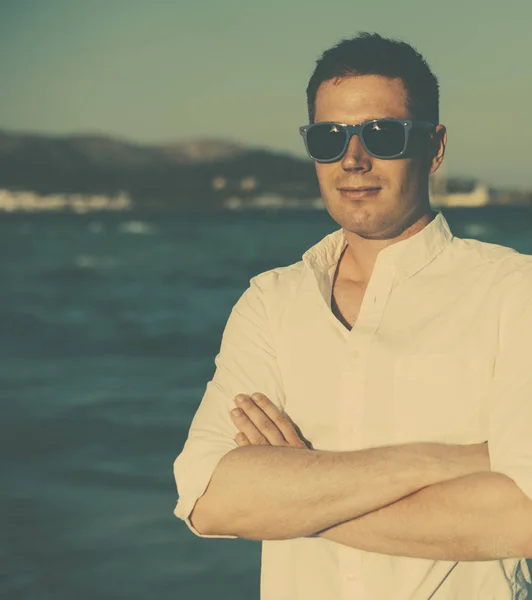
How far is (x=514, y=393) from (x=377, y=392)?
36cm

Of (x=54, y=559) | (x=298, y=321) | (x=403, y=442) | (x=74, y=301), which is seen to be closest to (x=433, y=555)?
(x=403, y=442)

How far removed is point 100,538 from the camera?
304 inches

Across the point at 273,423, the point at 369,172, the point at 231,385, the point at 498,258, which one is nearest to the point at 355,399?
the point at 273,423

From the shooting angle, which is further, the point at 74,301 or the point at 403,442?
the point at 74,301

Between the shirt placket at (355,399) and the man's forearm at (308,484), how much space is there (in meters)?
0.12

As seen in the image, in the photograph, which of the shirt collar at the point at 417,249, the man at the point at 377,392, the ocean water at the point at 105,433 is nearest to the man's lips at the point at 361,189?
the man at the point at 377,392

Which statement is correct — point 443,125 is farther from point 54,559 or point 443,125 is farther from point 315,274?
point 54,559

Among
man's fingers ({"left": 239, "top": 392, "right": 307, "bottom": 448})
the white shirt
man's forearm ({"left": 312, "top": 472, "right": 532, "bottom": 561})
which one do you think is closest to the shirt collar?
the white shirt

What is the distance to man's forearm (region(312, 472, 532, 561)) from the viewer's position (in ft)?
7.97

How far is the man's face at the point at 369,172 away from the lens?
2.87 meters

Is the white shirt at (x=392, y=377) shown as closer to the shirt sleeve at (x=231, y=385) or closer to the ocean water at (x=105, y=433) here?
the shirt sleeve at (x=231, y=385)

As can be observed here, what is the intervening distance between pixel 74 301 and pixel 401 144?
100 ft

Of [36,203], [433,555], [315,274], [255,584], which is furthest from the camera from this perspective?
[36,203]

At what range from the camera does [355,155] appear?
287 cm
